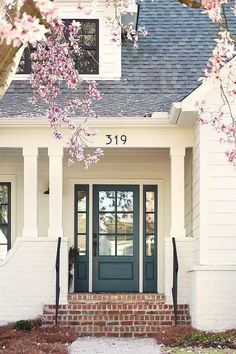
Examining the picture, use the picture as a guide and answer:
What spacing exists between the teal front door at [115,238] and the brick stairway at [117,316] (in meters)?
1.87

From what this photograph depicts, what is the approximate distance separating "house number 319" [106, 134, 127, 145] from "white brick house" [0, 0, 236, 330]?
2 cm

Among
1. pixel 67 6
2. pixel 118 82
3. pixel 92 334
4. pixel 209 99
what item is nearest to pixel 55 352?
pixel 92 334

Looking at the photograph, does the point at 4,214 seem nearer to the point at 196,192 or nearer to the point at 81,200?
the point at 81,200

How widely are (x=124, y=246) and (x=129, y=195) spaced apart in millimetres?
967

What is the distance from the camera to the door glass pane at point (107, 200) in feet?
49.6

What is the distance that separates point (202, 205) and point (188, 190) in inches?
92.9

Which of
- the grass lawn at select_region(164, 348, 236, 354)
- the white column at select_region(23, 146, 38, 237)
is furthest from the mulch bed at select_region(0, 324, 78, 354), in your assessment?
the white column at select_region(23, 146, 38, 237)

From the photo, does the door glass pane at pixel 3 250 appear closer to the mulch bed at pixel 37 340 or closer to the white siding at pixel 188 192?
the mulch bed at pixel 37 340

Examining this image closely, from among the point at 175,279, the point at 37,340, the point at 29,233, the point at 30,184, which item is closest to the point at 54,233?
the point at 29,233

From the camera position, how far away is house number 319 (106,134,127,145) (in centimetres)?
1327

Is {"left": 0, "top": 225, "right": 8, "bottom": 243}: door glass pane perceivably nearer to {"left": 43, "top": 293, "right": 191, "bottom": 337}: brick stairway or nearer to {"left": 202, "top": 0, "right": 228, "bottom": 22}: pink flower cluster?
{"left": 43, "top": 293, "right": 191, "bottom": 337}: brick stairway

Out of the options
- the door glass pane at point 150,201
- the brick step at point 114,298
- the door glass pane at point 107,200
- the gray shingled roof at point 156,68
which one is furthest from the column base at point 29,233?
the door glass pane at point 150,201

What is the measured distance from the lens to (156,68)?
15.6m

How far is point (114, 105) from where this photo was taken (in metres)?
14.1
